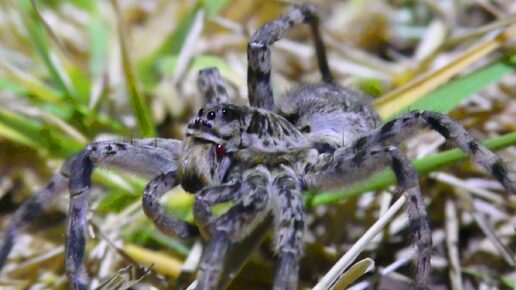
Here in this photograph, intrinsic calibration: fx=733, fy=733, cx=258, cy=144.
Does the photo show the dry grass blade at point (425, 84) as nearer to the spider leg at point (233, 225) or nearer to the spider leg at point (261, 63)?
the spider leg at point (261, 63)

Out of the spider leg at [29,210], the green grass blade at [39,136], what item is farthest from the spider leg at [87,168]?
the green grass blade at [39,136]

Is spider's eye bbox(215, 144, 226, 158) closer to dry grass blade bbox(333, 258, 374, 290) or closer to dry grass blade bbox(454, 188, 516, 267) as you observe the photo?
dry grass blade bbox(333, 258, 374, 290)

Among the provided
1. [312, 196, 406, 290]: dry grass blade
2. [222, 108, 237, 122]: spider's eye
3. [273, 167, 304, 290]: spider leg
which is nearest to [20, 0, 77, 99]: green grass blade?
[222, 108, 237, 122]: spider's eye

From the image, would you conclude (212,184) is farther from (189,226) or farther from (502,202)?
(502,202)

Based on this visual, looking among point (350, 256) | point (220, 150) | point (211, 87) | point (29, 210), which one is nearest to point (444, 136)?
point (350, 256)

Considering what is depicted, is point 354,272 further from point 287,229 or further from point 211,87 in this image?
point 211,87

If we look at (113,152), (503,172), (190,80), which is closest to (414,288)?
(503,172)

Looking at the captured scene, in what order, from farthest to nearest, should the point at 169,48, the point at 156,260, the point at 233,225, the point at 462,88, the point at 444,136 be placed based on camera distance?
the point at 169,48 < the point at 462,88 < the point at 156,260 < the point at 444,136 < the point at 233,225
